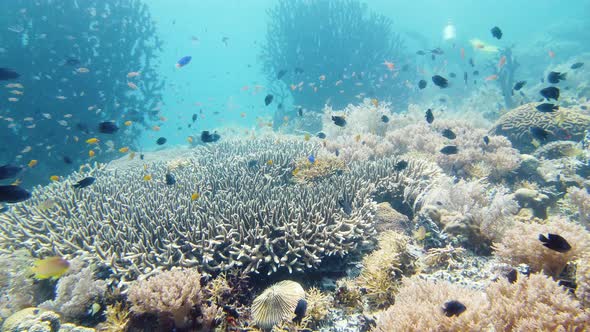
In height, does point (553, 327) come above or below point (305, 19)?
below

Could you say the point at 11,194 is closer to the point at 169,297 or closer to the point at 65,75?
the point at 169,297

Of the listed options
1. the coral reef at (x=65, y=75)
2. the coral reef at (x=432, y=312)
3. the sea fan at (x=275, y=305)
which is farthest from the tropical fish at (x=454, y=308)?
the coral reef at (x=65, y=75)

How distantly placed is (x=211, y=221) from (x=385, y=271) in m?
2.82

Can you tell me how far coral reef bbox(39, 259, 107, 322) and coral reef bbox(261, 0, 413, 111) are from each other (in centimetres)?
1642

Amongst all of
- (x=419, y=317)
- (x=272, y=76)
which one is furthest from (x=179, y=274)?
(x=272, y=76)

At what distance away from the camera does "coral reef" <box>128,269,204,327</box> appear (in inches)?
135

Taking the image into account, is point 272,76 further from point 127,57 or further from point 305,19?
point 127,57

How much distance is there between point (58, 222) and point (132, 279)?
9.41 ft

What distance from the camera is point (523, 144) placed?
32.2ft

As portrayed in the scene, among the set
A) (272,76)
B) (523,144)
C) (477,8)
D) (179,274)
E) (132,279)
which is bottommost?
(132,279)

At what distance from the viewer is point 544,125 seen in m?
9.62

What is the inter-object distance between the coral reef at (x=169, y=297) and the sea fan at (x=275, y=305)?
0.77 meters

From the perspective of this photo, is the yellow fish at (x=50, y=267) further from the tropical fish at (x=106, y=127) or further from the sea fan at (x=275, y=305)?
the tropical fish at (x=106, y=127)

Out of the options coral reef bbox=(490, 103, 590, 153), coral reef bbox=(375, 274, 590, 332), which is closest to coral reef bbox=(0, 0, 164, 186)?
coral reef bbox=(375, 274, 590, 332)
